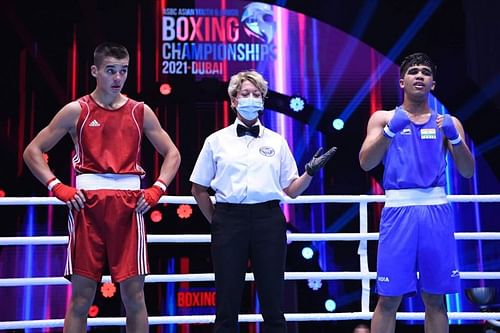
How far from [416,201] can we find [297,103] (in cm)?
253

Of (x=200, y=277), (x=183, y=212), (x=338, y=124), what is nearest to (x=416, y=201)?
(x=200, y=277)

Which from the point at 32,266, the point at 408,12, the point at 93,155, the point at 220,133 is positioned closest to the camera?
the point at 93,155

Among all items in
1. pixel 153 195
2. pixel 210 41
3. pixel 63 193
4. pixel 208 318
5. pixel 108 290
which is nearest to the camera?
pixel 63 193

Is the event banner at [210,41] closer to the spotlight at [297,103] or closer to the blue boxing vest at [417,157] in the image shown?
the spotlight at [297,103]

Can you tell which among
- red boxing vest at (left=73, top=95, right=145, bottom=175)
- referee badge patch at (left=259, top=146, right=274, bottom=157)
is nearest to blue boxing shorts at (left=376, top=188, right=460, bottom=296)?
referee badge patch at (left=259, top=146, right=274, bottom=157)

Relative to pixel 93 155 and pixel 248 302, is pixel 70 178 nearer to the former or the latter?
pixel 248 302

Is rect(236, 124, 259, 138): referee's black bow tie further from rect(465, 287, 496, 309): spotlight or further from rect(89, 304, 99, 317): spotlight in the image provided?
rect(89, 304, 99, 317): spotlight

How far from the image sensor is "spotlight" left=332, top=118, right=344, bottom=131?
5.20 m

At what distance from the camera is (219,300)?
2646 mm

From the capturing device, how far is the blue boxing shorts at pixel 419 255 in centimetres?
270

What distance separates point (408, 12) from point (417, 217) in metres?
3.08

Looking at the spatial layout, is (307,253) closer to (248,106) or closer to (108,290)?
(108,290)

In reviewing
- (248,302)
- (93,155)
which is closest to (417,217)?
(93,155)

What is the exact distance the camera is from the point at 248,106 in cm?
275
